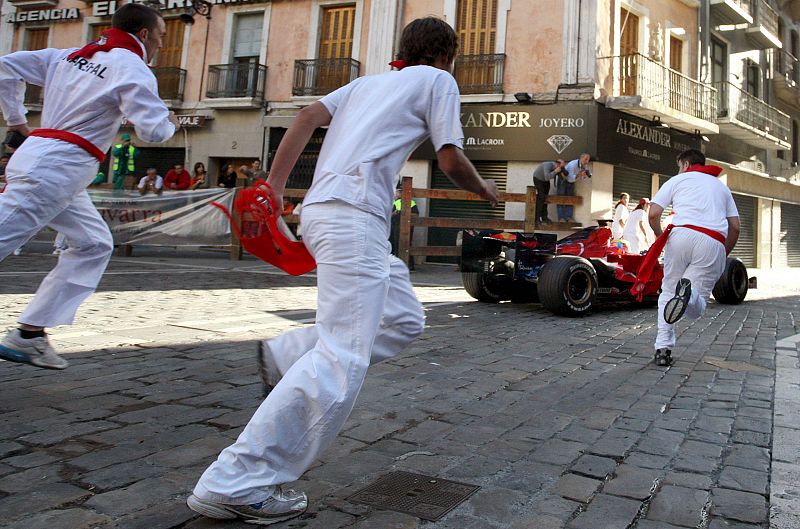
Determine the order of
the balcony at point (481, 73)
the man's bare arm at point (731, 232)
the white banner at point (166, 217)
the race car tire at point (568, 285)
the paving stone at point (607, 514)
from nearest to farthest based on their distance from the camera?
1. the paving stone at point (607, 514)
2. the man's bare arm at point (731, 232)
3. the race car tire at point (568, 285)
4. the white banner at point (166, 217)
5. the balcony at point (481, 73)

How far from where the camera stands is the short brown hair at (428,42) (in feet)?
7.98

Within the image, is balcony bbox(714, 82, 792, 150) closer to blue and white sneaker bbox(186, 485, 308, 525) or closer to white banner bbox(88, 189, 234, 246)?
white banner bbox(88, 189, 234, 246)

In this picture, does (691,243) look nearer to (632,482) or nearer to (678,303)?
(678,303)

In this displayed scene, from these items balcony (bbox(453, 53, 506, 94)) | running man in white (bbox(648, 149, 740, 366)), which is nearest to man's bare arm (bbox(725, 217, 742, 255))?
running man in white (bbox(648, 149, 740, 366))

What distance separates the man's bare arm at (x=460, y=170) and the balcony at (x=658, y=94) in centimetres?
1642

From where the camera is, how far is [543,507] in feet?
7.37

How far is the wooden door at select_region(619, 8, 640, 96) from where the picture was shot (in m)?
18.3

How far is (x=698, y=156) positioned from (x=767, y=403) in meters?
2.44

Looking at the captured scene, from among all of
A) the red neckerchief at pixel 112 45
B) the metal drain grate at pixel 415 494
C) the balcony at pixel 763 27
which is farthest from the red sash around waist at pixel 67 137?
the balcony at pixel 763 27

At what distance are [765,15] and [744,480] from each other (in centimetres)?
2589

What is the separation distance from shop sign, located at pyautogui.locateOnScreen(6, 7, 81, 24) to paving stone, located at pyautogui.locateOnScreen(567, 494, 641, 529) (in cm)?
2645

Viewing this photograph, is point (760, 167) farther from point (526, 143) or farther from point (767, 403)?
point (767, 403)

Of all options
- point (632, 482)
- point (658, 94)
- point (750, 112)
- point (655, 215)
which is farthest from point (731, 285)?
point (750, 112)

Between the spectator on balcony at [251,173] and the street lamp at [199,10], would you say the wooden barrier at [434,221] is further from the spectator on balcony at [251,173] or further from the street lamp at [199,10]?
the street lamp at [199,10]
